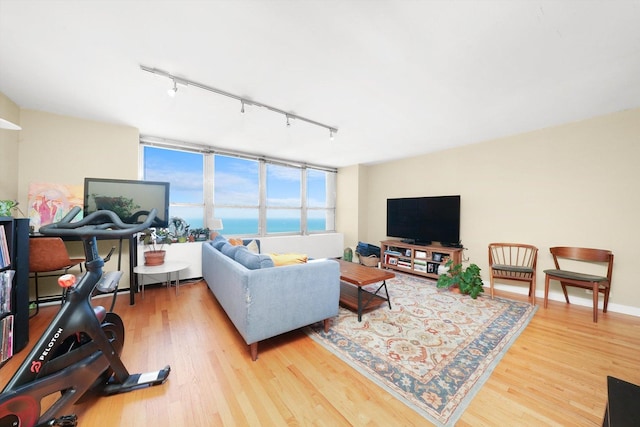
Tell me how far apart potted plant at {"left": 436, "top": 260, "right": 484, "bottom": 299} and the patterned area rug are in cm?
12

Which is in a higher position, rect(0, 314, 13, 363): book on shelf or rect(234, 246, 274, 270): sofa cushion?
rect(234, 246, 274, 270): sofa cushion

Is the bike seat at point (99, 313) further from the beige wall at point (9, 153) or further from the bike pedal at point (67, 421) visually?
the beige wall at point (9, 153)

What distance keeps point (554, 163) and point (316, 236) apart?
4210 mm

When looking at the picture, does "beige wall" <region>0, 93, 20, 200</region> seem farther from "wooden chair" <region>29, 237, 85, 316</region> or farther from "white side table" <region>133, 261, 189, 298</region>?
"white side table" <region>133, 261, 189, 298</region>

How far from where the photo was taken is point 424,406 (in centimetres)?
138

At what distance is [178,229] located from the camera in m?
3.84

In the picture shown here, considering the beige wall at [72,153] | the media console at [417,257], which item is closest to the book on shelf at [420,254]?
the media console at [417,257]

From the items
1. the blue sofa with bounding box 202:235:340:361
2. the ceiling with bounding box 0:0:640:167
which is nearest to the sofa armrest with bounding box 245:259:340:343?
the blue sofa with bounding box 202:235:340:361

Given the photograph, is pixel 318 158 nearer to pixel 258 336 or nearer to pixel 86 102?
pixel 86 102

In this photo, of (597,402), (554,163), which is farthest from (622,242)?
(597,402)

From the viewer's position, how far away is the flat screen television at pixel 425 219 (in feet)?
13.2

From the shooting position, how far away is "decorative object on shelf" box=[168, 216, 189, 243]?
373 cm

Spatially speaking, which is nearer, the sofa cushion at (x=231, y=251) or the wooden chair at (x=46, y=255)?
the wooden chair at (x=46, y=255)

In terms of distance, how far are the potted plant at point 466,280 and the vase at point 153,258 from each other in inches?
166
